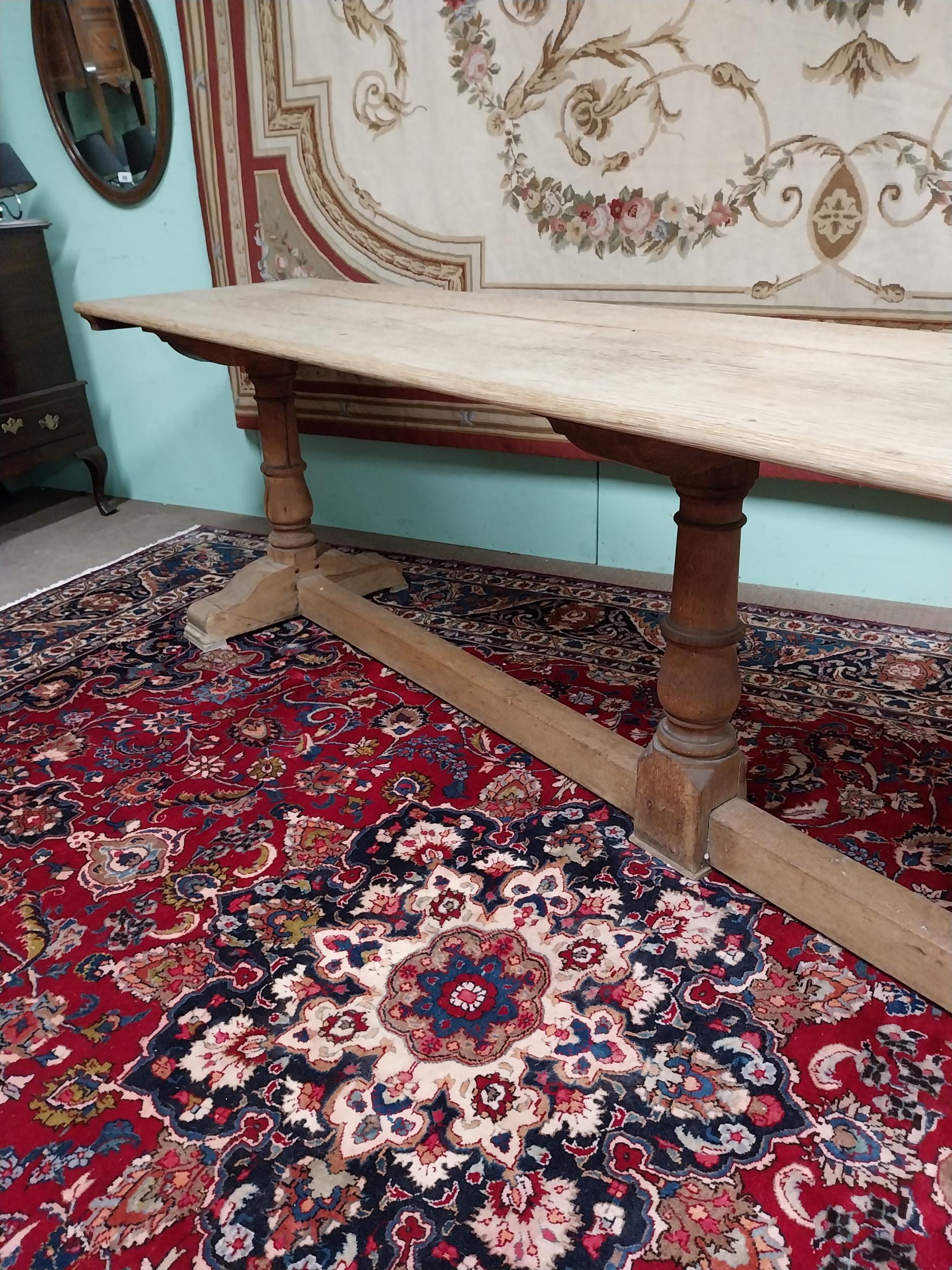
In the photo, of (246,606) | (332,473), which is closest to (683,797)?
(246,606)

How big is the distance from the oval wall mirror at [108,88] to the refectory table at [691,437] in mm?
1332

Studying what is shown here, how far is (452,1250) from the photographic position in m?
1.05

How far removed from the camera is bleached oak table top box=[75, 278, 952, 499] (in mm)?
967

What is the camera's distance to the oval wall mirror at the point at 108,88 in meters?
3.07

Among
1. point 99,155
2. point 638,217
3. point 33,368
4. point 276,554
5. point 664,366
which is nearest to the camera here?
point 664,366

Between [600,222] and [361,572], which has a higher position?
[600,222]

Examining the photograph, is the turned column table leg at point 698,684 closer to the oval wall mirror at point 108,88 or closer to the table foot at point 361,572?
the table foot at point 361,572

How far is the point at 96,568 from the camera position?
3.23m

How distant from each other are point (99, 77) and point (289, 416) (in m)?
1.62

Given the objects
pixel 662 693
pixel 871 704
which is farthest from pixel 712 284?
pixel 662 693

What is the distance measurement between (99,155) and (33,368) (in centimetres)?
79

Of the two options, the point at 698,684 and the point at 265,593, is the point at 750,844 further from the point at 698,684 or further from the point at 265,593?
the point at 265,593

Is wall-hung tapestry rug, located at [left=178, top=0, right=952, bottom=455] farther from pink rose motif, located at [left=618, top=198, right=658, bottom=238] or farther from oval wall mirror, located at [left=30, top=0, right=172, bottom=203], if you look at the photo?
oval wall mirror, located at [left=30, top=0, right=172, bottom=203]

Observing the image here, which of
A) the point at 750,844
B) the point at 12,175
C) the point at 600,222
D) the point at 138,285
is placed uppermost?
the point at 12,175
